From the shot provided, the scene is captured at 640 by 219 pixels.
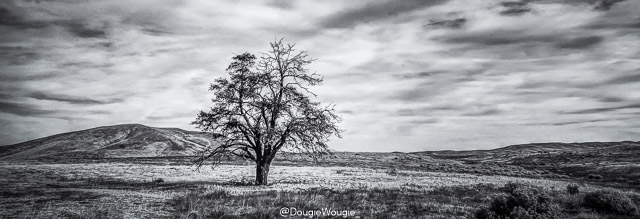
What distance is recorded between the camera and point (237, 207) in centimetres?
→ 1252

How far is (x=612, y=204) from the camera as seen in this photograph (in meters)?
12.5

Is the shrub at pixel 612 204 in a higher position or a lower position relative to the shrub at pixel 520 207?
lower

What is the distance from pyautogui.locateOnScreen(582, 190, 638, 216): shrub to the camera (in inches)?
481

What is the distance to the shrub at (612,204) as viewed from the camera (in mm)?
12211

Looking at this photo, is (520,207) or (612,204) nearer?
(520,207)

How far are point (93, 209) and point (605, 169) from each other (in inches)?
2286

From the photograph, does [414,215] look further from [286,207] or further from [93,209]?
[93,209]

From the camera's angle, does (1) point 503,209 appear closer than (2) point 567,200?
Yes

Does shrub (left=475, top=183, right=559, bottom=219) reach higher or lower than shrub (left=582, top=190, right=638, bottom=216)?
higher

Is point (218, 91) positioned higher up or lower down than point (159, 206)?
higher up

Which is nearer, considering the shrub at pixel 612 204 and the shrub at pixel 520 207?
the shrub at pixel 520 207

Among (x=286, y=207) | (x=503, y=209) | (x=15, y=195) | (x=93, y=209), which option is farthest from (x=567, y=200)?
(x=15, y=195)

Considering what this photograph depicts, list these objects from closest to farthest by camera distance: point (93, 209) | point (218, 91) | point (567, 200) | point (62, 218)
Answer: point (62, 218) < point (93, 209) < point (567, 200) < point (218, 91)

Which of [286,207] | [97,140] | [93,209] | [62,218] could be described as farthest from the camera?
[97,140]
